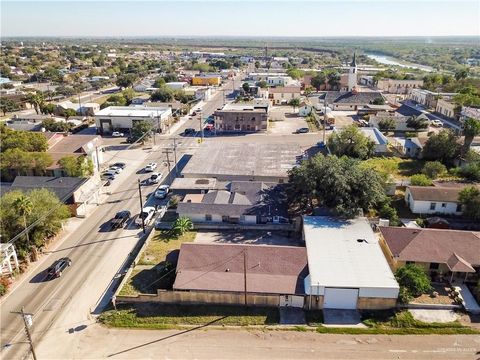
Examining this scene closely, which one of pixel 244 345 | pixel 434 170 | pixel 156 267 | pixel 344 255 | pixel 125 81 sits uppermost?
pixel 125 81

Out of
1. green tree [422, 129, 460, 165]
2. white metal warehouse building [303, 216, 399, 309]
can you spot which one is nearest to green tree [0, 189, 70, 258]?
white metal warehouse building [303, 216, 399, 309]

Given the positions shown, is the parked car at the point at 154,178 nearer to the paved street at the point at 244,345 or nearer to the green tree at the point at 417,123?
the paved street at the point at 244,345

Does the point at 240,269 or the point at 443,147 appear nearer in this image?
the point at 240,269

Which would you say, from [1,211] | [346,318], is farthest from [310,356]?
[1,211]

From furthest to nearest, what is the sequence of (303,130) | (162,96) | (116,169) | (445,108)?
(162,96) < (445,108) < (303,130) < (116,169)

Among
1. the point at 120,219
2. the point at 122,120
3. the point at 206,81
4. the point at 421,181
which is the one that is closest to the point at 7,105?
the point at 122,120

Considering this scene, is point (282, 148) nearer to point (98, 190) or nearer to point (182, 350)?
point (98, 190)

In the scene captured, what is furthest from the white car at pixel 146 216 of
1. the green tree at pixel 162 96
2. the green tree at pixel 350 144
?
the green tree at pixel 162 96

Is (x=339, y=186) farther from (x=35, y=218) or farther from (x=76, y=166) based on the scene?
(x=76, y=166)
